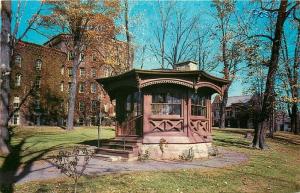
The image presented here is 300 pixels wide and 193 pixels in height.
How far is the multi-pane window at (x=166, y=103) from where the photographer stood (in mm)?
18250

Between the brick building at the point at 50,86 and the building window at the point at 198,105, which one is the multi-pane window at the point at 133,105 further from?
the brick building at the point at 50,86

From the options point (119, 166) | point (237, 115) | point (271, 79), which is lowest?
point (119, 166)

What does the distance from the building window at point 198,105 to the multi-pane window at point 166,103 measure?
108 cm

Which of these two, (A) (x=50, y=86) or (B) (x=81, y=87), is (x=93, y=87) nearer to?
(B) (x=81, y=87)

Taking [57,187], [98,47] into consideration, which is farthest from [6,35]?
[98,47]

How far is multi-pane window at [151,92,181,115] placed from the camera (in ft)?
59.9

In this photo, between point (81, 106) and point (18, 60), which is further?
point (81, 106)

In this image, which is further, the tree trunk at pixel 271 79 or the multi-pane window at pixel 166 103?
the tree trunk at pixel 271 79

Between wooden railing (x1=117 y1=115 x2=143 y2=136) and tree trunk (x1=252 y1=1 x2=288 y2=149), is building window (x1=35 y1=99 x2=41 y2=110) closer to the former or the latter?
wooden railing (x1=117 y1=115 x2=143 y2=136)

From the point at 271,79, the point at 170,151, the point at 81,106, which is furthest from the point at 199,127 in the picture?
the point at 81,106

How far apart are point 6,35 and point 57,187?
33.6 feet

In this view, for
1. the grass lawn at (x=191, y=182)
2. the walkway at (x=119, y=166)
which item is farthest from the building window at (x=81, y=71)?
the grass lawn at (x=191, y=182)

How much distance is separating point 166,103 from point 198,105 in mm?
2331

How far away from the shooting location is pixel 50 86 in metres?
52.8
